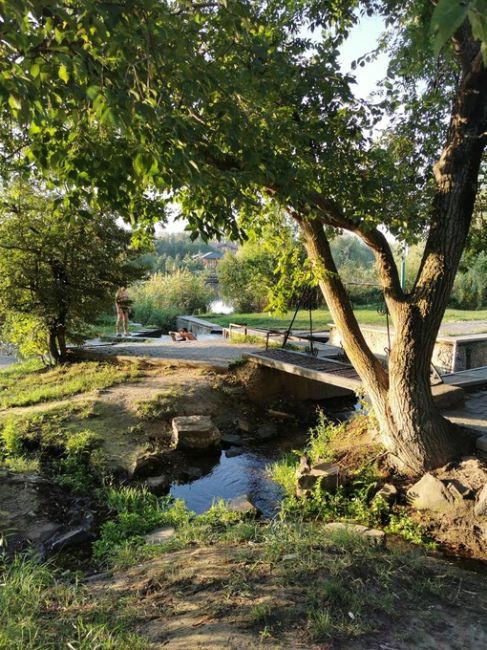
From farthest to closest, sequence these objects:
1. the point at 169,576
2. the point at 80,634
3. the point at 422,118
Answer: the point at 422,118
the point at 169,576
the point at 80,634

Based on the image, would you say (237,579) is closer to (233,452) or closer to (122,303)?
(233,452)

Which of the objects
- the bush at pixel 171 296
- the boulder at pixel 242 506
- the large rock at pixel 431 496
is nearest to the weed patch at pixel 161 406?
the boulder at pixel 242 506

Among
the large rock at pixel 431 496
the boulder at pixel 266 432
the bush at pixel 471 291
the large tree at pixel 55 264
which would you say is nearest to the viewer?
the large rock at pixel 431 496

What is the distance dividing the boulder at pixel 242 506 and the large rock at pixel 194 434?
1884 mm

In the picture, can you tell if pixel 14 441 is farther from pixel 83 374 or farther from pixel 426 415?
pixel 426 415

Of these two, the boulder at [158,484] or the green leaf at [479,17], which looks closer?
the green leaf at [479,17]

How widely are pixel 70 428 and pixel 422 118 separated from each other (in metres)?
6.77

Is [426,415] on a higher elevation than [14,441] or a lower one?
higher

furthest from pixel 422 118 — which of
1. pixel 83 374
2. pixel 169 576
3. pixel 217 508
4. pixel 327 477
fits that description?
pixel 83 374

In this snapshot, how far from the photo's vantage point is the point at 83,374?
10.2 metres

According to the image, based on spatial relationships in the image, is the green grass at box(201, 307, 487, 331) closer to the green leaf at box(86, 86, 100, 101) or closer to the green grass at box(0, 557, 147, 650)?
the green grass at box(0, 557, 147, 650)

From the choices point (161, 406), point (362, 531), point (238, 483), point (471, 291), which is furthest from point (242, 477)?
point (471, 291)

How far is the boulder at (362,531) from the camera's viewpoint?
14.1ft

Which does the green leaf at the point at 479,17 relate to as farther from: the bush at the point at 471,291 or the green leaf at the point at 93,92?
the bush at the point at 471,291
